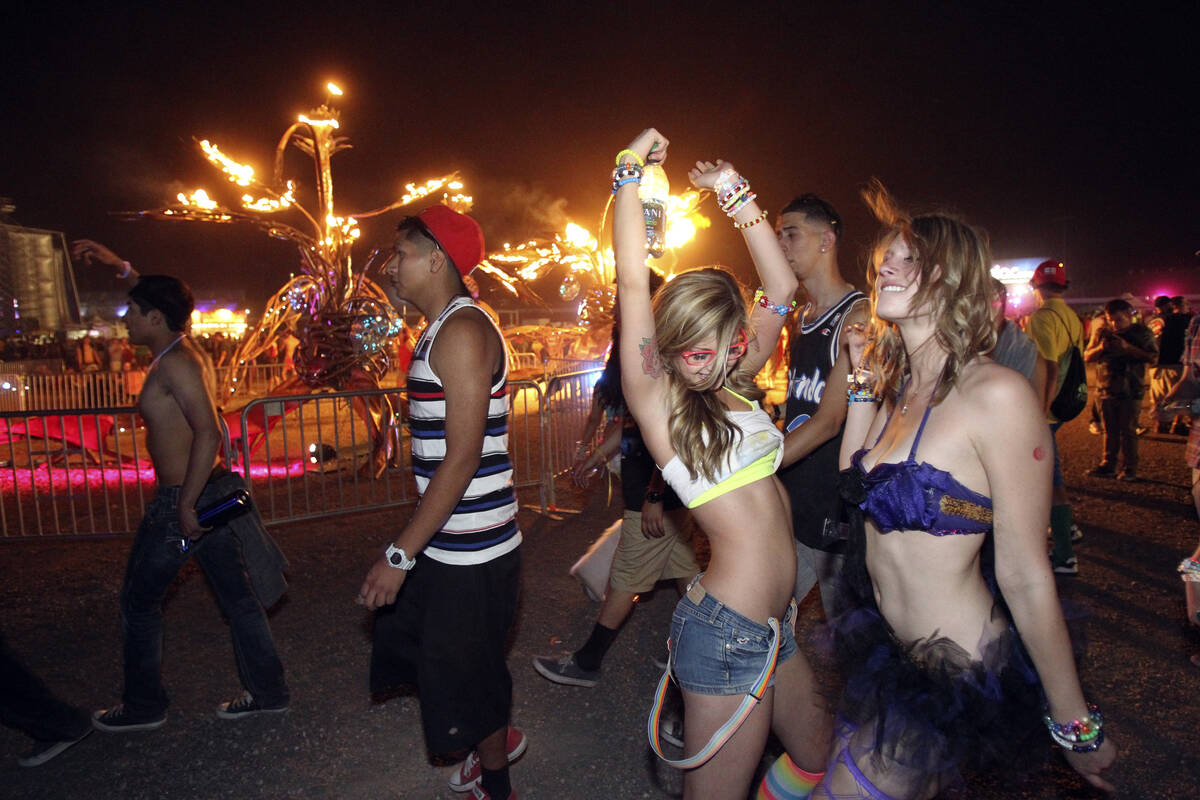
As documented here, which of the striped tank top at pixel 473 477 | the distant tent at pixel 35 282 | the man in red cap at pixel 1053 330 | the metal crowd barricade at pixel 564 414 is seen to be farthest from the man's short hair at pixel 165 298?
the distant tent at pixel 35 282

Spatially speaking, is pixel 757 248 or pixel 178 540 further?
pixel 178 540

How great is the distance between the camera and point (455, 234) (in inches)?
113

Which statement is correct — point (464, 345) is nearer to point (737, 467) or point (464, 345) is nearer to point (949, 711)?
point (737, 467)

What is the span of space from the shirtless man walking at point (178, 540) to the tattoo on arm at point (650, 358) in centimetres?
237

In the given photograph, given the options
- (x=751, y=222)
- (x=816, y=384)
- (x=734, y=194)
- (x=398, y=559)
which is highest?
(x=734, y=194)

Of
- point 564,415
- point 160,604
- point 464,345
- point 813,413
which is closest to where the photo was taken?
point 464,345

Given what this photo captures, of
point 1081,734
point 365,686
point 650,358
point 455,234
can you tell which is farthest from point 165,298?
point 1081,734

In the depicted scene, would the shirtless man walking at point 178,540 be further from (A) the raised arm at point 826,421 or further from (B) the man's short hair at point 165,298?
(A) the raised arm at point 826,421

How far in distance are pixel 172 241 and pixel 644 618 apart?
42488mm

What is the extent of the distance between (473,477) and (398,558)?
0.37 meters

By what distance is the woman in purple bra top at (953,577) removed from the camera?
6.01 feet

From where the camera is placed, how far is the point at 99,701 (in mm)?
3975

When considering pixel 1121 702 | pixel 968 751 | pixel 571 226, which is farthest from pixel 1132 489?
pixel 571 226

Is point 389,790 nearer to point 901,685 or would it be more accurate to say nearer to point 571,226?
point 901,685
